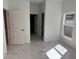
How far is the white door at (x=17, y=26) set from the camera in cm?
613

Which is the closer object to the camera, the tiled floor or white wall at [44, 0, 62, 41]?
the tiled floor

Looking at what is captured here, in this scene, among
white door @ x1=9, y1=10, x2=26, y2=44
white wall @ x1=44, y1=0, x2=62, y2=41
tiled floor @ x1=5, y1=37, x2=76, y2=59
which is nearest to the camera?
tiled floor @ x1=5, y1=37, x2=76, y2=59

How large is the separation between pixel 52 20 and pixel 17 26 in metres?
2.48

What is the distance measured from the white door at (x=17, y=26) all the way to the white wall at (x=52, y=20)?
1674mm

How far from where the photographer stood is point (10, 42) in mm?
6195

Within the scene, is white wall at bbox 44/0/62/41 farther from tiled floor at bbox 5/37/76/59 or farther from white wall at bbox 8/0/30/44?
tiled floor at bbox 5/37/76/59

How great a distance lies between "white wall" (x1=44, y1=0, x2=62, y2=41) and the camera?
271 inches

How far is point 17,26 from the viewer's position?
6.25 metres

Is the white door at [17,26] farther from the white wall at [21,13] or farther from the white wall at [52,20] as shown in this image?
the white wall at [52,20]

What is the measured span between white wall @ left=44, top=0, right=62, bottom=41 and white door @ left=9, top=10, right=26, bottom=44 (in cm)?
167

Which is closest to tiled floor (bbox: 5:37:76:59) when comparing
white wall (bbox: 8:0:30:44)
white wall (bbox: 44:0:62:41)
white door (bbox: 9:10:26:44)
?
white door (bbox: 9:10:26:44)

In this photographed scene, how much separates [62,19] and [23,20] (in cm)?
268

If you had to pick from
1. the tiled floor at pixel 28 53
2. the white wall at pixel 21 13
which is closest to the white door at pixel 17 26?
the white wall at pixel 21 13

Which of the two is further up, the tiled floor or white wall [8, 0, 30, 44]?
white wall [8, 0, 30, 44]
